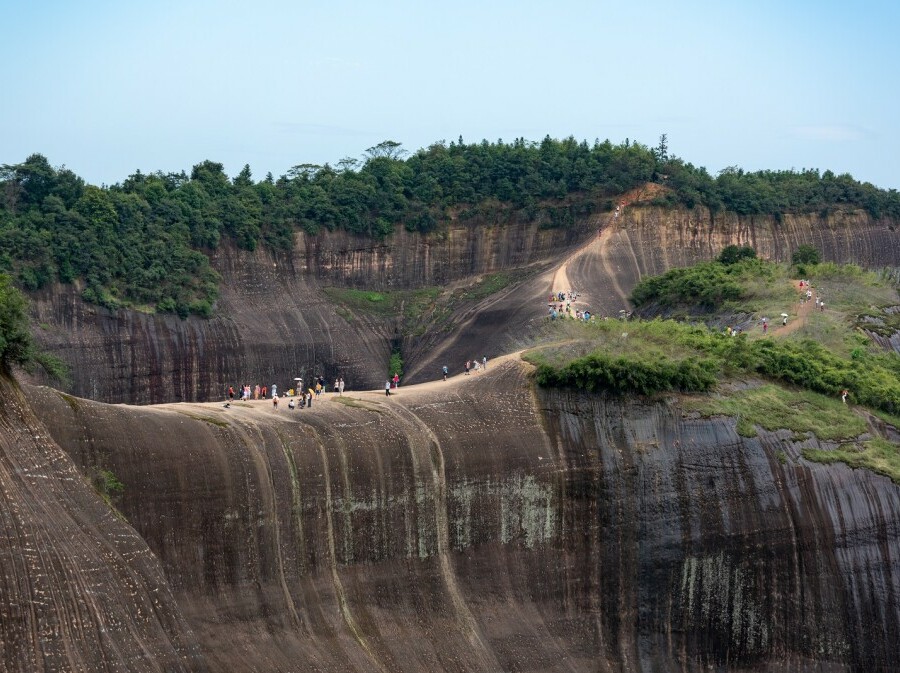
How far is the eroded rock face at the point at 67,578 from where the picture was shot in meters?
30.5

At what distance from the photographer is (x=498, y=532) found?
40281 millimetres

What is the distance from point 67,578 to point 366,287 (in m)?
54.2

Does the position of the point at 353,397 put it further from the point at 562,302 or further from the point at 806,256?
the point at 806,256

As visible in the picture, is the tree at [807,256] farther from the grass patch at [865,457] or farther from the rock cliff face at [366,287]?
the grass patch at [865,457]

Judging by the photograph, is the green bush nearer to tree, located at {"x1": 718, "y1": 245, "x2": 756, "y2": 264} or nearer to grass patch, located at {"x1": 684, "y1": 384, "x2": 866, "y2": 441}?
tree, located at {"x1": 718, "y1": 245, "x2": 756, "y2": 264}

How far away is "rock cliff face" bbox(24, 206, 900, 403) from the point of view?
2685 inches

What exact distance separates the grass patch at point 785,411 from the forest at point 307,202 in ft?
117

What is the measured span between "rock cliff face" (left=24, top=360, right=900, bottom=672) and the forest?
3165cm

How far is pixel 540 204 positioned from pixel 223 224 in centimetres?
2115

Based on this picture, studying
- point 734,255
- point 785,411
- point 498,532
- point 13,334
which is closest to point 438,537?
point 498,532

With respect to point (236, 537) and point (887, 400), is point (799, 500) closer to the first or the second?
point (887, 400)

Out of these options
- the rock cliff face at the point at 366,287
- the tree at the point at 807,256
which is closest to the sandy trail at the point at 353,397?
the rock cliff face at the point at 366,287

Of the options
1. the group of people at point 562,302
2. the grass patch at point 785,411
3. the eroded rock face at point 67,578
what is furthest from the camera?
the group of people at point 562,302

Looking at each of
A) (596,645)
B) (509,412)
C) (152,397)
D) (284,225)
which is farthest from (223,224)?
(596,645)
